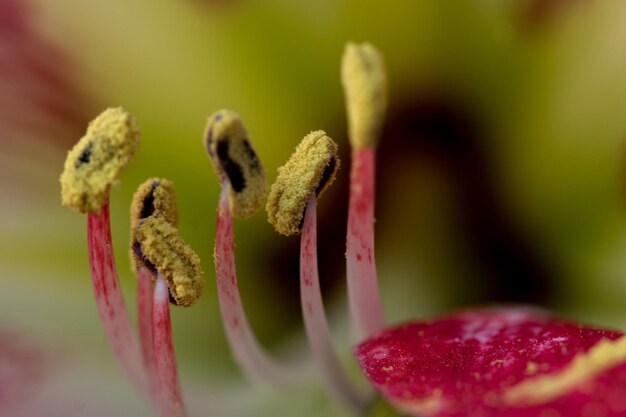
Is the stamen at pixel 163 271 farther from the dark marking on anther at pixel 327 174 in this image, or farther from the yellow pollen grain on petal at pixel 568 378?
the yellow pollen grain on petal at pixel 568 378

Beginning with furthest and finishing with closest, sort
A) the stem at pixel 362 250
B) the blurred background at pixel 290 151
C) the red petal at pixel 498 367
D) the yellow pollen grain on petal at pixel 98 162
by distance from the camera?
the blurred background at pixel 290 151
the stem at pixel 362 250
the yellow pollen grain on petal at pixel 98 162
the red petal at pixel 498 367

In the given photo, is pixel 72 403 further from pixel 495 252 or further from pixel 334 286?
pixel 495 252

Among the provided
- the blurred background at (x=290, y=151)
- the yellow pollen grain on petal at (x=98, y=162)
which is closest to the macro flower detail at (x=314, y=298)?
the yellow pollen grain on petal at (x=98, y=162)

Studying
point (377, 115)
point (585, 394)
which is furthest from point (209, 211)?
point (585, 394)

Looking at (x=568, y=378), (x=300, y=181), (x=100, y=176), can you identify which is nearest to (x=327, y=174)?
(x=300, y=181)

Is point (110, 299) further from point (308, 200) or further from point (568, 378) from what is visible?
point (568, 378)

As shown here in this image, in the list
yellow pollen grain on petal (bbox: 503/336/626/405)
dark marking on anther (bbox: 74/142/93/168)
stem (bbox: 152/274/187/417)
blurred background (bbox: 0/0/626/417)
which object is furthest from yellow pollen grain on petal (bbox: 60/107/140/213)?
yellow pollen grain on petal (bbox: 503/336/626/405)
